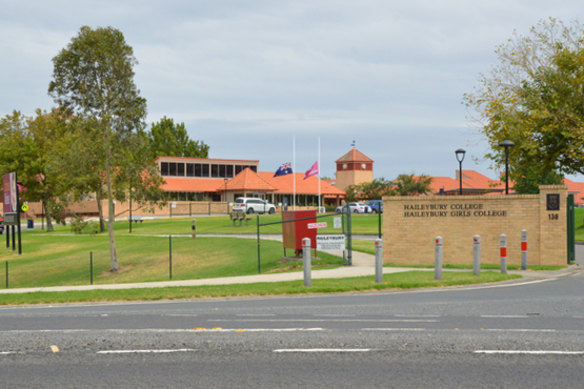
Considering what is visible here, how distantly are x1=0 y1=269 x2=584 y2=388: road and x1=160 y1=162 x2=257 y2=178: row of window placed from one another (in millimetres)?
71019

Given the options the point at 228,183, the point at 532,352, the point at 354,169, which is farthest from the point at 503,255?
the point at 354,169

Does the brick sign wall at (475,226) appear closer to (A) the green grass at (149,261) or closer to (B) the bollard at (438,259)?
(A) the green grass at (149,261)

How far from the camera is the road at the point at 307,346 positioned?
6.02 meters

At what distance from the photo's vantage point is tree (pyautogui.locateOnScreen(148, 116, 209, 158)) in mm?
106438

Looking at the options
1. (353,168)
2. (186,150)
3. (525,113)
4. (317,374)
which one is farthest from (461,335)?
(186,150)

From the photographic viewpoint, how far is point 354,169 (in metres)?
98.7

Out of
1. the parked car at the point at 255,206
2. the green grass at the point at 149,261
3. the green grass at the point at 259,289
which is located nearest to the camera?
the green grass at the point at 259,289

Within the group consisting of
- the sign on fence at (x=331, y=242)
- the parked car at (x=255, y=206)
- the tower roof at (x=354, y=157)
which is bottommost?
the sign on fence at (x=331, y=242)

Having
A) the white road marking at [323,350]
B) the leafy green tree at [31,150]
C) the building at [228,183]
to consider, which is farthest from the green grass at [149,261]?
the building at [228,183]

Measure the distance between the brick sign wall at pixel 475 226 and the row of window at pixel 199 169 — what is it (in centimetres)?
6177

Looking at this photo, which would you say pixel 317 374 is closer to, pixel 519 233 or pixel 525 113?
pixel 519 233

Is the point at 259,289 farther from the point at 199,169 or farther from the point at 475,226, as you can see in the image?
the point at 199,169

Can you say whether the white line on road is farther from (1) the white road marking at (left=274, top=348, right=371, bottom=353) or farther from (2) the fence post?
(2) the fence post

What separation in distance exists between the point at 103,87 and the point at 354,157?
73.0 metres
